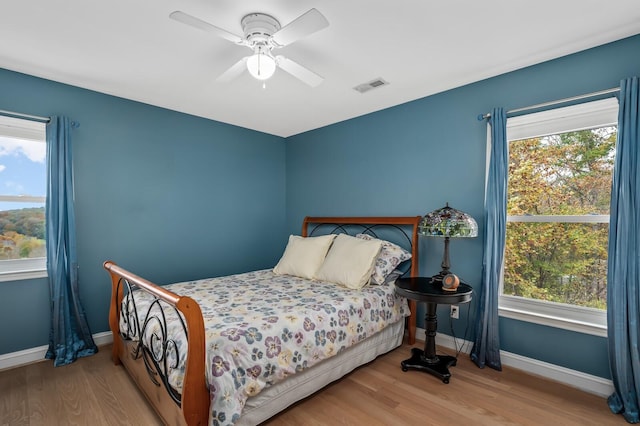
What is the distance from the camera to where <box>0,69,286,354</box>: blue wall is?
280 centimetres

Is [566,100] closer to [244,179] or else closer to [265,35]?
[265,35]

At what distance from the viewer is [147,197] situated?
343 cm

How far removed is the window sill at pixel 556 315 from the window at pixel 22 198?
409cm

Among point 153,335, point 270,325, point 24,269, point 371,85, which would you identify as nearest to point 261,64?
point 371,85

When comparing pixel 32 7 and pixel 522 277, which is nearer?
pixel 32 7

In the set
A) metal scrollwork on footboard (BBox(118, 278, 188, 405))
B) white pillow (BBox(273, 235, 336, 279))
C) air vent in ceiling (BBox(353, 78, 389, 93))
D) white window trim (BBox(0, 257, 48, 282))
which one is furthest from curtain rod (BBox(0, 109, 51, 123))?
air vent in ceiling (BBox(353, 78, 389, 93))

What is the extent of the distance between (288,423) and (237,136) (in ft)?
11.0

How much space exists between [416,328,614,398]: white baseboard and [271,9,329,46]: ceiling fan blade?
286 centimetres

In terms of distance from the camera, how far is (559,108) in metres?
2.48

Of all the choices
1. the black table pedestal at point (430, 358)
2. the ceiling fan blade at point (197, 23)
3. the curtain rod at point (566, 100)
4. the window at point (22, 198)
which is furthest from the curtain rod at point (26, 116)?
the curtain rod at point (566, 100)

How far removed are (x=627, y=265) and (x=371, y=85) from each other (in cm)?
234

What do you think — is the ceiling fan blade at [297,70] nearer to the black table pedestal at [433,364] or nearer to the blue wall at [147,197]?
the blue wall at [147,197]

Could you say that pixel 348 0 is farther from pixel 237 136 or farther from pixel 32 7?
pixel 237 136

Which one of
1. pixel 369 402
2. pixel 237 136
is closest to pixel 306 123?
pixel 237 136
